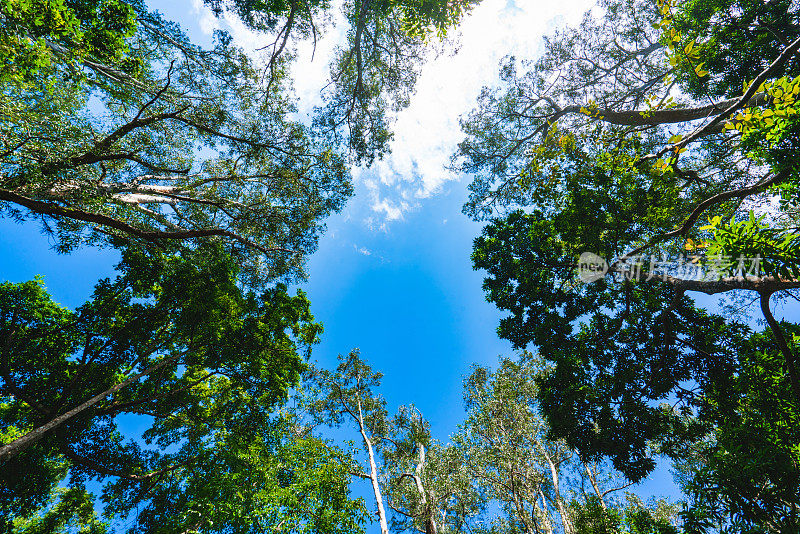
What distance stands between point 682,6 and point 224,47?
15158 millimetres

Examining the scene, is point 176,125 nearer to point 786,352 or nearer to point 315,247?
point 315,247

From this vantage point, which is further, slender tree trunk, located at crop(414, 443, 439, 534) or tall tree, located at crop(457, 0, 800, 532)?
slender tree trunk, located at crop(414, 443, 439, 534)

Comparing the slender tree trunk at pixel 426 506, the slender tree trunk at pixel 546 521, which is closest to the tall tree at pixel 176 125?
the slender tree trunk at pixel 426 506

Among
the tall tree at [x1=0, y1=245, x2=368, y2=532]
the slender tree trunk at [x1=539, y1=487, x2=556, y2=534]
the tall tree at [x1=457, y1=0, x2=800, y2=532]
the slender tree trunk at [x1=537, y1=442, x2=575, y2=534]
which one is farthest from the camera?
the slender tree trunk at [x1=537, y1=442, x2=575, y2=534]

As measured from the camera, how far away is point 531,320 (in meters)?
6.91

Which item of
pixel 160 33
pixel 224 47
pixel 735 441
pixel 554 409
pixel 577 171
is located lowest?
pixel 735 441

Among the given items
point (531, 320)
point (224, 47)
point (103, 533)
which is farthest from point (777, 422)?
point (103, 533)

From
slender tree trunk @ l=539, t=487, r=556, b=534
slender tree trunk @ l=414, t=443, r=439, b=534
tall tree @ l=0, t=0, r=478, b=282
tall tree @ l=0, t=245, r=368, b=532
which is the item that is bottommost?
slender tree trunk @ l=539, t=487, r=556, b=534

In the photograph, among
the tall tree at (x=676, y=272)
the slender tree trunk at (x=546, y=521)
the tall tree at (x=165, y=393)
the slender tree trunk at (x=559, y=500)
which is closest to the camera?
the tall tree at (x=676, y=272)

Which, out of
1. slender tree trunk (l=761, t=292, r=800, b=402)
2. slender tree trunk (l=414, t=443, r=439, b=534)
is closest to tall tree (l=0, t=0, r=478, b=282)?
slender tree trunk (l=761, t=292, r=800, b=402)

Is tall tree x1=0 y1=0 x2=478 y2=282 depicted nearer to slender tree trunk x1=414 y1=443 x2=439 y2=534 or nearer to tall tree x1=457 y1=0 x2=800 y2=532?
tall tree x1=457 y1=0 x2=800 y2=532

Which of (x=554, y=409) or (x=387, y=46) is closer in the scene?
(x=554, y=409)

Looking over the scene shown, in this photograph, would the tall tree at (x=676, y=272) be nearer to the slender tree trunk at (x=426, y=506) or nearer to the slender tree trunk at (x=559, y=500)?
the slender tree trunk at (x=559, y=500)

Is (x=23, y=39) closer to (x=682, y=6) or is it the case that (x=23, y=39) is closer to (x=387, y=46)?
(x=387, y=46)
